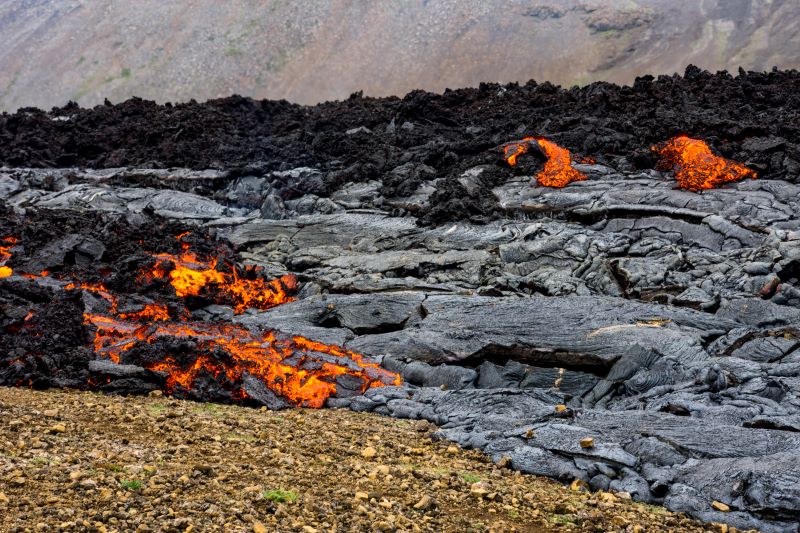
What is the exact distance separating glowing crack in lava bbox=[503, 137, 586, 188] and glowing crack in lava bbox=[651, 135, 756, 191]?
2.61 m

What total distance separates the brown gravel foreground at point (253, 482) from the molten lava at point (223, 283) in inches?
318

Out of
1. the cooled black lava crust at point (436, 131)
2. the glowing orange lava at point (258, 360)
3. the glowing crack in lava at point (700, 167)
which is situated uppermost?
the cooled black lava crust at point (436, 131)

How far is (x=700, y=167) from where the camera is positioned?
20000 mm

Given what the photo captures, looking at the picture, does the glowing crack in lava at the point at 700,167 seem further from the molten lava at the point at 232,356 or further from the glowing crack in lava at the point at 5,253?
the glowing crack in lava at the point at 5,253

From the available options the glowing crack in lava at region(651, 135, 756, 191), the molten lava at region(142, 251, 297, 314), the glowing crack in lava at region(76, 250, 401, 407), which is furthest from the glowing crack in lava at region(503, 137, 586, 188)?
the glowing crack in lava at region(76, 250, 401, 407)

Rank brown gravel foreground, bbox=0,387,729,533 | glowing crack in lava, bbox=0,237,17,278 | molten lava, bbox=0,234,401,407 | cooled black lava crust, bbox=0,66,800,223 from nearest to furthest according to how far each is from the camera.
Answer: brown gravel foreground, bbox=0,387,729,533, molten lava, bbox=0,234,401,407, glowing crack in lava, bbox=0,237,17,278, cooled black lava crust, bbox=0,66,800,223

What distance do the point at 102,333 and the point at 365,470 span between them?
7960 millimetres

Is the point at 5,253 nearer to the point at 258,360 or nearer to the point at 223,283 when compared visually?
the point at 223,283

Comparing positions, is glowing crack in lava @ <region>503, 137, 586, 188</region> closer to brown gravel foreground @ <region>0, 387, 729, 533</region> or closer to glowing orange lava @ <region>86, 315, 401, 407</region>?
glowing orange lava @ <region>86, 315, 401, 407</region>

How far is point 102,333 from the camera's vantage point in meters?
14.3

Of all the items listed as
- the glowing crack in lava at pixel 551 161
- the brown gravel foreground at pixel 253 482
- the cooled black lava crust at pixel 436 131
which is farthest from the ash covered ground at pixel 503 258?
the brown gravel foreground at pixel 253 482

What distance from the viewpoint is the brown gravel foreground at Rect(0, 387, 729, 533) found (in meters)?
6.47

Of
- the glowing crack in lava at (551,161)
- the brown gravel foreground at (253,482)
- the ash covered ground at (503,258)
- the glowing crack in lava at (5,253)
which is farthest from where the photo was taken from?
the glowing crack in lava at (551,161)

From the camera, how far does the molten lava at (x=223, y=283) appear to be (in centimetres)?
1877
